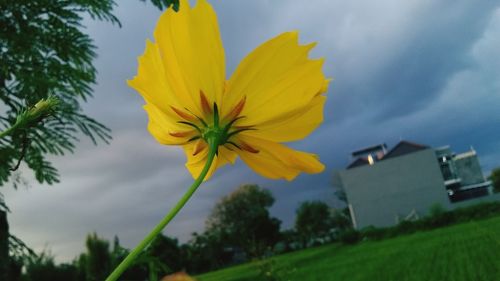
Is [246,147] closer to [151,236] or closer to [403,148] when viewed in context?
[151,236]

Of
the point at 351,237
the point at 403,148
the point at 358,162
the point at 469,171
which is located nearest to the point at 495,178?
the point at 469,171

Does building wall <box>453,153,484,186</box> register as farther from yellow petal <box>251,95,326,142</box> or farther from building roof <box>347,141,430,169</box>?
yellow petal <box>251,95,326,142</box>

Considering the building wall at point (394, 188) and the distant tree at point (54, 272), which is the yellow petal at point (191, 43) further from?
the building wall at point (394, 188)

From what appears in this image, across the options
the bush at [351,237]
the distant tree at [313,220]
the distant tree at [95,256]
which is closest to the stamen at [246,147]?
the distant tree at [95,256]

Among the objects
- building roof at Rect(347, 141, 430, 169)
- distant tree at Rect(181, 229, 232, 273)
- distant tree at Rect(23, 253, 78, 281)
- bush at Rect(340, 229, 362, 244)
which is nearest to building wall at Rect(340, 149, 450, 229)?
building roof at Rect(347, 141, 430, 169)

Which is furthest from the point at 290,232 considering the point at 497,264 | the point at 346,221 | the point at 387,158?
the point at 497,264

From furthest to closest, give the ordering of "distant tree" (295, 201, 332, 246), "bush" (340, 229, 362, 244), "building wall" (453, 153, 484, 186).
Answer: "distant tree" (295, 201, 332, 246), "building wall" (453, 153, 484, 186), "bush" (340, 229, 362, 244)

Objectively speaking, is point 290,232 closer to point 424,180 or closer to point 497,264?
point 424,180
